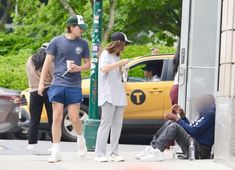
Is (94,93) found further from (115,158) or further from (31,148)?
(115,158)

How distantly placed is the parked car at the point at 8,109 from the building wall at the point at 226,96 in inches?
195

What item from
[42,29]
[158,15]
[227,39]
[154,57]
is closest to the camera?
[227,39]

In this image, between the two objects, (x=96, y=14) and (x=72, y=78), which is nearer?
(x=72, y=78)

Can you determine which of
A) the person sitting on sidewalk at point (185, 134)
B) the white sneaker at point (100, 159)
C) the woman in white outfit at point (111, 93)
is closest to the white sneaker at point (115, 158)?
the woman in white outfit at point (111, 93)

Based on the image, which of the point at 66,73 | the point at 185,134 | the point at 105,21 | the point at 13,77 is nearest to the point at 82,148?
the point at 66,73

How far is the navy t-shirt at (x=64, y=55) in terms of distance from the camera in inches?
385

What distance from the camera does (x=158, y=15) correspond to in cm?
2855

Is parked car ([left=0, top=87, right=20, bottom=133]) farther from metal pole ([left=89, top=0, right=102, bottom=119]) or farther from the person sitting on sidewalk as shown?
the person sitting on sidewalk

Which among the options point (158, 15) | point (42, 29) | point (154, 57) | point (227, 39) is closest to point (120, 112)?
point (227, 39)

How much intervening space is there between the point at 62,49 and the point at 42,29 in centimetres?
2352

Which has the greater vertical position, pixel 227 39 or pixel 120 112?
pixel 227 39

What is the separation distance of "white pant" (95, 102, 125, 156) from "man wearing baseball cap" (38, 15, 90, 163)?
367mm

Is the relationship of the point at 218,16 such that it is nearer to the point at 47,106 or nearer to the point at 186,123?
the point at 186,123

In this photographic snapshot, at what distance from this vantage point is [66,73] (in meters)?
9.77
